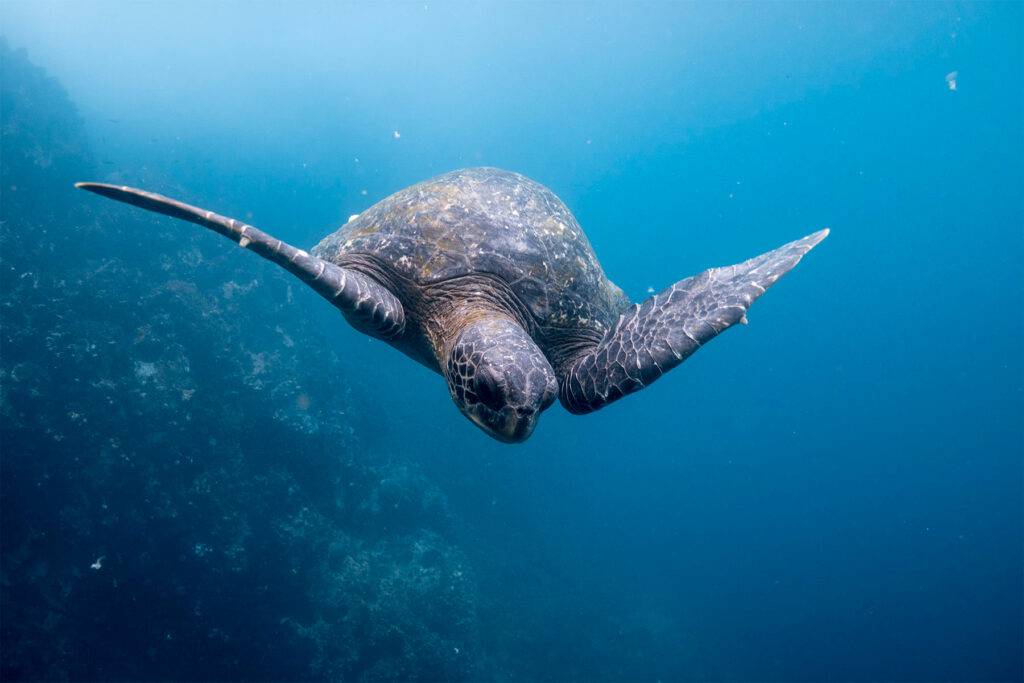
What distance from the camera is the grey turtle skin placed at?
292 cm

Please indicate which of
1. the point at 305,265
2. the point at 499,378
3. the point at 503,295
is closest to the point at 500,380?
the point at 499,378

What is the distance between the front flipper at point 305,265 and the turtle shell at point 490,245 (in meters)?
0.52

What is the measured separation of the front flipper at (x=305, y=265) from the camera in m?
2.48

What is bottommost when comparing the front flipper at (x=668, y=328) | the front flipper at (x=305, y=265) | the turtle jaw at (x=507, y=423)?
the turtle jaw at (x=507, y=423)

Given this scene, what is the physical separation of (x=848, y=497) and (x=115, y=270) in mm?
53463

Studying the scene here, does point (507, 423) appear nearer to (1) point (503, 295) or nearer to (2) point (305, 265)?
(1) point (503, 295)

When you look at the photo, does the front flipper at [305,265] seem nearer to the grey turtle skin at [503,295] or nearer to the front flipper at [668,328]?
the grey turtle skin at [503,295]

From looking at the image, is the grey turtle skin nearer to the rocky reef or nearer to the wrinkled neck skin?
the wrinkled neck skin

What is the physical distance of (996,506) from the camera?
41.4 m

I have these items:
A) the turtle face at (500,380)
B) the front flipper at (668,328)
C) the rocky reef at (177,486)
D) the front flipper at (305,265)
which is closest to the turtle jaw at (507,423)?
the turtle face at (500,380)

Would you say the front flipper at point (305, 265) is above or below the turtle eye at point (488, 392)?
above

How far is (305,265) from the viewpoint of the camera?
3090 mm

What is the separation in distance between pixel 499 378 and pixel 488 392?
0.15 metres

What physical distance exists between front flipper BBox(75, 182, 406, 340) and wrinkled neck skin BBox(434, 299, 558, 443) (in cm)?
75
